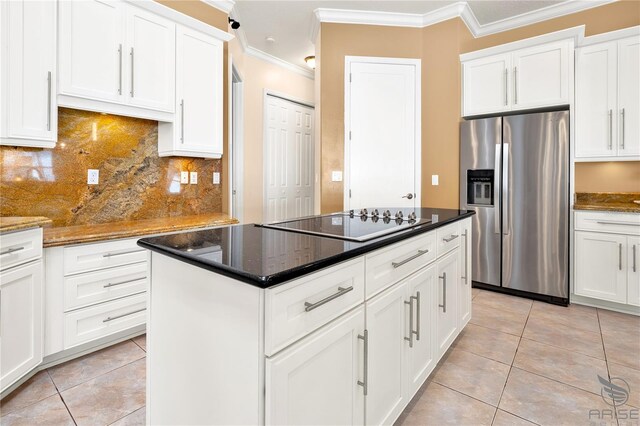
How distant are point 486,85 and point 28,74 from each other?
3.82m

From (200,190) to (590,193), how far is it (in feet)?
12.9

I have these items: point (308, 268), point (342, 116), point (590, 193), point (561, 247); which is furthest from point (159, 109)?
point (590, 193)

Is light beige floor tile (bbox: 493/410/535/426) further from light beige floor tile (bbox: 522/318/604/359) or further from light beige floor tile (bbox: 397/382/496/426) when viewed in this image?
light beige floor tile (bbox: 522/318/604/359)

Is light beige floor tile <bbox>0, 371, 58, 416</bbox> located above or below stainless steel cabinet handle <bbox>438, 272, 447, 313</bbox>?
below

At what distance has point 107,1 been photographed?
2.36 metres

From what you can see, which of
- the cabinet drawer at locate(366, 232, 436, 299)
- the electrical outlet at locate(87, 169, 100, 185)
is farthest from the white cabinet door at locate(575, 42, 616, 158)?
the electrical outlet at locate(87, 169, 100, 185)

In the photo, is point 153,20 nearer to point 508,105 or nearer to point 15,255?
point 15,255

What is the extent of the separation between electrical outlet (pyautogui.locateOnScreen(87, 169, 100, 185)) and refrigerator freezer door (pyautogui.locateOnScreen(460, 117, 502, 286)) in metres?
3.39

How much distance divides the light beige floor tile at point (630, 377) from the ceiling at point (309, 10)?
3.41 metres

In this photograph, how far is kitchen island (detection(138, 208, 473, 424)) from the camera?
2.95 feet

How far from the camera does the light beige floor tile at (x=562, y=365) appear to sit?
192cm

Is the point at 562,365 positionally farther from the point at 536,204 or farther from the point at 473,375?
the point at 536,204

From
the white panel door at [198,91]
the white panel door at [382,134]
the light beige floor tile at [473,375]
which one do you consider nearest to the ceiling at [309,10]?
the white panel door at [382,134]

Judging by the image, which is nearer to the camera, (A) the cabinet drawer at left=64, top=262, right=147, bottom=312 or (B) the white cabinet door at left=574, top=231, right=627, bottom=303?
Result: (A) the cabinet drawer at left=64, top=262, right=147, bottom=312
